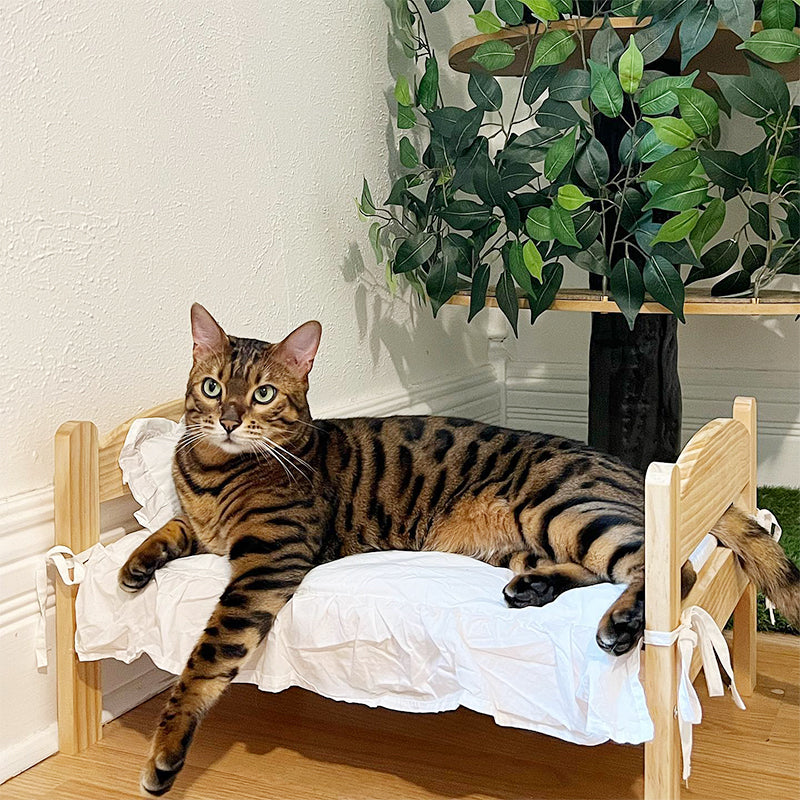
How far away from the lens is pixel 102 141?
150 cm

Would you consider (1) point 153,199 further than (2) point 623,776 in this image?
Yes

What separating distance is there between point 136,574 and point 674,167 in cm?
106

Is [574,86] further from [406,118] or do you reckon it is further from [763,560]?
[763,560]

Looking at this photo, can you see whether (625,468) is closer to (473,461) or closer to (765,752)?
(473,461)

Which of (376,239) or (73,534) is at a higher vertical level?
(376,239)

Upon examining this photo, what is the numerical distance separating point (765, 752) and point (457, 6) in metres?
1.84

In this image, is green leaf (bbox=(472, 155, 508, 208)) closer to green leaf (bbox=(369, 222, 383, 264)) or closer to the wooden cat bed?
green leaf (bbox=(369, 222, 383, 264))

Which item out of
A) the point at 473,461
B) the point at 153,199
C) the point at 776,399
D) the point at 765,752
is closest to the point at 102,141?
the point at 153,199

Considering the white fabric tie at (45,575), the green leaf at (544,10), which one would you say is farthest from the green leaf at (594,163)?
the white fabric tie at (45,575)

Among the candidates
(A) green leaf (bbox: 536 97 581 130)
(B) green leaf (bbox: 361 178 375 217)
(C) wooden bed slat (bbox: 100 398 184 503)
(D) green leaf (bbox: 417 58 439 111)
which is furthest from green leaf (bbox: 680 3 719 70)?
(C) wooden bed slat (bbox: 100 398 184 503)

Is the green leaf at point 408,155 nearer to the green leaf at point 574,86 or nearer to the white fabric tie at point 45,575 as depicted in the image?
the green leaf at point 574,86

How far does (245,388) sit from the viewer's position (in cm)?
138

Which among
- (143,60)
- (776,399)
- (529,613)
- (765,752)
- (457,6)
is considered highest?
(457,6)

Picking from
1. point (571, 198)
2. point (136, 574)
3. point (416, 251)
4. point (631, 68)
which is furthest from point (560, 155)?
point (136, 574)
